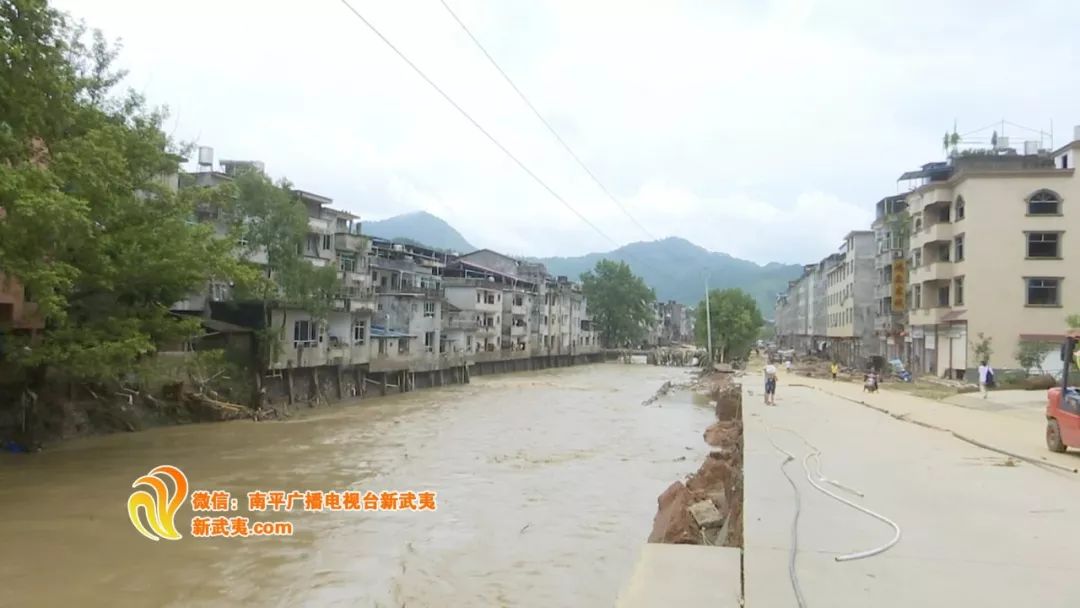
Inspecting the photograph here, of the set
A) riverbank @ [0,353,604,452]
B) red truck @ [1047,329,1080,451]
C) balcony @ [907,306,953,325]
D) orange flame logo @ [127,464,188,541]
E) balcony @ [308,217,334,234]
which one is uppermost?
balcony @ [308,217,334,234]

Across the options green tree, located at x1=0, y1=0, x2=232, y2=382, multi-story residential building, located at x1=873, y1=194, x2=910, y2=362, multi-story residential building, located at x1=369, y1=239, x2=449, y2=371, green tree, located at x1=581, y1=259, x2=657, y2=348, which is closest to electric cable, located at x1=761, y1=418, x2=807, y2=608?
green tree, located at x1=0, y1=0, x2=232, y2=382

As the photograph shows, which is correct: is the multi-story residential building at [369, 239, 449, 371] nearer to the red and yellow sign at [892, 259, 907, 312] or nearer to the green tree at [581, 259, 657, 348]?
the red and yellow sign at [892, 259, 907, 312]

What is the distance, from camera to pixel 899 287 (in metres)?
46.0

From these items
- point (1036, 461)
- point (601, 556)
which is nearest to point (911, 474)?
point (1036, 461)

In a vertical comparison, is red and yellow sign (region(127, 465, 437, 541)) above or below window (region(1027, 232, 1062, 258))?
below

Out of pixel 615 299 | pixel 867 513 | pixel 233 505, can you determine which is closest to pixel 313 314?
pixel 233 505

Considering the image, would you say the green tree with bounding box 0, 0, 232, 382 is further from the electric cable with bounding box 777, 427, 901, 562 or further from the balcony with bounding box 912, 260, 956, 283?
the balcony with bounding box 912, 260, 956, 283

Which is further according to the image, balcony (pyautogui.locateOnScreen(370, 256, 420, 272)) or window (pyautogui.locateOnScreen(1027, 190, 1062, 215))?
balcony (pyautogui.locateOnScreen(370, 256, 420, 272))

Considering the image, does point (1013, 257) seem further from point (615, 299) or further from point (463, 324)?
point (615, 299)

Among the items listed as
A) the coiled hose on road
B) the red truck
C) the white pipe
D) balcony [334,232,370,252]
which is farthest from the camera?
balcony [334,232,370,252]

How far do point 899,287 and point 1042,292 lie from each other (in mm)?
9969

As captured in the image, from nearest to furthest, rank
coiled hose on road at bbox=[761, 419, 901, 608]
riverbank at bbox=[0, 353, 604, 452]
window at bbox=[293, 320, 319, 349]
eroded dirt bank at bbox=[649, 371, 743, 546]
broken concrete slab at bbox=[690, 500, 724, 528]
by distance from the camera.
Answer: coiled hose on road at bbox=[761, 419, 901, 608], eroded dirt bank at bbox=[649, 371, 743, 546], broken concrete slab at bbox=[690, 500, 724, 528], riverbank at bbox=[0, 353, 604, 452], window at bbox=[293, 320, 319, 349]

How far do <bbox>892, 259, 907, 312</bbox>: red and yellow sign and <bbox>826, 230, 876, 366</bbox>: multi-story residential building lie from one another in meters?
13.7

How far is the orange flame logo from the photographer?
12.2 meters
